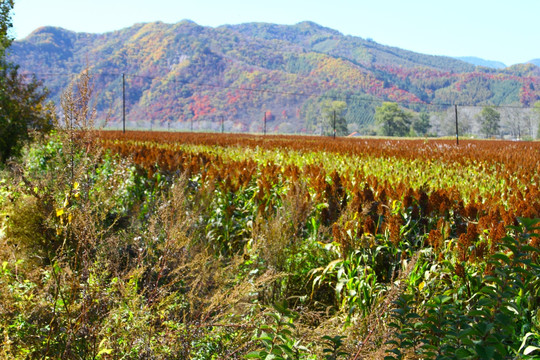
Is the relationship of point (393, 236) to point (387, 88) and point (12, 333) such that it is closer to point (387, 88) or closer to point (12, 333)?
point (12, 333)

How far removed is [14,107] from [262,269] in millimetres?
10367

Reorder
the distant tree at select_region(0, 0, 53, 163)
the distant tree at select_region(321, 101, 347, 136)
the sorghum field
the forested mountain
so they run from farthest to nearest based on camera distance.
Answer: the forested mountain < the distant tree at select_region(321, 101, 347, 136) < the distant tree at select_region(0, 0, 53, 163) < the sorghum field

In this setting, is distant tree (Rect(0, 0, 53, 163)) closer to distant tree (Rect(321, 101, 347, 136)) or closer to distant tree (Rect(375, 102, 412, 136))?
distant tree (Rect(321, 101, 347, 136))

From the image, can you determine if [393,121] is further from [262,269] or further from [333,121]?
[262,269]

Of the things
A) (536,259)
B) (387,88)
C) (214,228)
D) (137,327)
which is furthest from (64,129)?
(387,88)

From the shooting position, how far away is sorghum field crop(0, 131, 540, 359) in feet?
6.29

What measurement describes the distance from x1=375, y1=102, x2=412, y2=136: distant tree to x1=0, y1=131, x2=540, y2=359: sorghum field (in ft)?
326

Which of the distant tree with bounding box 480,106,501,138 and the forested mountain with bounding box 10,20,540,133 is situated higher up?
the forested mountain with bounding box 10,20,540,133

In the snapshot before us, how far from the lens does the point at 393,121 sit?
102 meters

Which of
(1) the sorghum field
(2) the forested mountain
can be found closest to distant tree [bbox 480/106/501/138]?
(2) the forested mountain

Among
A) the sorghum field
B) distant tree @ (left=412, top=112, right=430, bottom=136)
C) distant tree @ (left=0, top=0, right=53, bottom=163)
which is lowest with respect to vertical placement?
the sorghum field

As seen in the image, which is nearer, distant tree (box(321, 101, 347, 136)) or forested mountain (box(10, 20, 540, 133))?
distant tree (box(321, 101, 347, 136))

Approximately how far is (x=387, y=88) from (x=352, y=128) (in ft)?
177

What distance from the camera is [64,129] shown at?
321 cm
